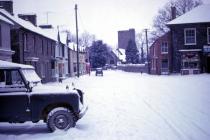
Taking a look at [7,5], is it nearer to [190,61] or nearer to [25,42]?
[25,42]

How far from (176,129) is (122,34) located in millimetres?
127183

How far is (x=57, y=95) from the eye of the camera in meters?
9.27

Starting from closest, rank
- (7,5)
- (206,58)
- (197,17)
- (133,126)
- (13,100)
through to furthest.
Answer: (13,100) → (133,126) → (7,5) → (206,58) → (197,17)

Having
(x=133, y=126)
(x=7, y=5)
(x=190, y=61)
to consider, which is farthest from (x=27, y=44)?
(x=190, y=61)

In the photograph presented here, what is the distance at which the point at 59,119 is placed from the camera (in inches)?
364

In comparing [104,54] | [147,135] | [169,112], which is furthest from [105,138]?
[104,54]

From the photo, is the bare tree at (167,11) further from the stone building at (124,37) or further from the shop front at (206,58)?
the stone building at (124,37)

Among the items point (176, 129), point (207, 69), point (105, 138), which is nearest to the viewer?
point (105, 138)

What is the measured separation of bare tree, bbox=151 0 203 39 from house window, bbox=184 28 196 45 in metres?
16.7

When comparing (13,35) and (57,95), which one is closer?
(57,95)

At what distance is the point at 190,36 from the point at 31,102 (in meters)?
41.7

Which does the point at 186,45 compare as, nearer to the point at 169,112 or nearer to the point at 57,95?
the point at 169,112

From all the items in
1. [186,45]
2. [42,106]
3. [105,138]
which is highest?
[186,45]

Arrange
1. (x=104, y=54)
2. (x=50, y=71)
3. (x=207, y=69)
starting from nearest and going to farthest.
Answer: (x=50, y=71), (x=207, y=69), (x=104, y=54)
